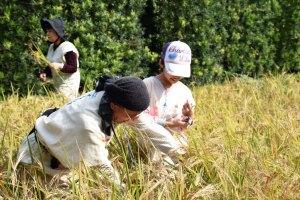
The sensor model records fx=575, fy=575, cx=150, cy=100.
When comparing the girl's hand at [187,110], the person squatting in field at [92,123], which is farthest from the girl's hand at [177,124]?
the person squatting in field at [92,123]

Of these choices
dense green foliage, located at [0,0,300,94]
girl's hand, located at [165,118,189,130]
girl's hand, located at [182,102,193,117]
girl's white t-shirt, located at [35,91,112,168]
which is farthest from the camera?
dense green foliage, located at [0,0,300,94]

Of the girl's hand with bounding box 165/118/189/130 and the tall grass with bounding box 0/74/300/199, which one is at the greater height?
the girl's hand with bounding box 165/118/189/130

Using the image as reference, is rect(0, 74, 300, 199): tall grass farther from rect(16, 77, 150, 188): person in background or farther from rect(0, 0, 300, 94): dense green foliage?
rect(0, 0, 300, 94): dense green foliage

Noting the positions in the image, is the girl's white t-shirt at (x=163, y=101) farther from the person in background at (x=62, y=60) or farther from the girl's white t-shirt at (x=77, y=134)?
the person in background at (x=62, y=60)

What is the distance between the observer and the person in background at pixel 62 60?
550 centimetres

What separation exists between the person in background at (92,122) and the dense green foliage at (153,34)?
3.46 m

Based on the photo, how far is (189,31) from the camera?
26.2ft

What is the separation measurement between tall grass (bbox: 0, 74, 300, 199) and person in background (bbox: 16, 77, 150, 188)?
104 millimetres

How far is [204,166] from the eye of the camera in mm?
3473

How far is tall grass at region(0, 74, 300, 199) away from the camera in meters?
3.05

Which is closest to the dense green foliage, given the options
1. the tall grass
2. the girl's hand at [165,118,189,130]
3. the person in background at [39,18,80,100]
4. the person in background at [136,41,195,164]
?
the person in background at [39,18,80,100]

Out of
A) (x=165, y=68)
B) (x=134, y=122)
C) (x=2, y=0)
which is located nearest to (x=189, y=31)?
(x=2, y=0)

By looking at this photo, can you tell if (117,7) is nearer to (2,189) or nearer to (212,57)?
(212,57)

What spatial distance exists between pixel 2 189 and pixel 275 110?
10.1 ft
